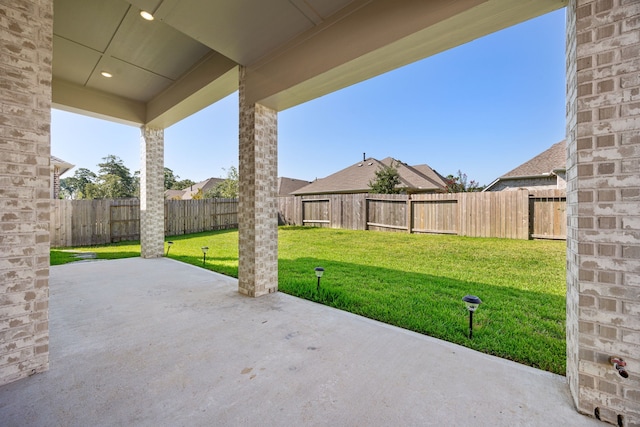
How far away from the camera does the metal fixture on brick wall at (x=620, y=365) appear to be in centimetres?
132

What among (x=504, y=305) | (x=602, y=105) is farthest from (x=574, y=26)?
(x=504, y=305)

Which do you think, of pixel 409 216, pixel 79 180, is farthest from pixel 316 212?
pixel 79 180

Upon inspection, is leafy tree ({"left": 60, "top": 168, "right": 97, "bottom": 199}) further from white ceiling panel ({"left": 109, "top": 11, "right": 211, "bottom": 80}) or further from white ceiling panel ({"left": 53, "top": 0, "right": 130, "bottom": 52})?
white ceiling panel ({"left": 53, "top": 0, "right": 130, "bottom": 52})

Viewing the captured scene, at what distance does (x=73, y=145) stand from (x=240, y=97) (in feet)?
69.5

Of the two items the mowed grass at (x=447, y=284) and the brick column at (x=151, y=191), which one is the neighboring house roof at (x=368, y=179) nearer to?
the mowed grass at (x=447, y=284)

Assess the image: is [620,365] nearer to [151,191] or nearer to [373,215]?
[151,191]

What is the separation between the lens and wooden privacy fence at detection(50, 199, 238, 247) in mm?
8242

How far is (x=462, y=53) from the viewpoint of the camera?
8562 millimetres

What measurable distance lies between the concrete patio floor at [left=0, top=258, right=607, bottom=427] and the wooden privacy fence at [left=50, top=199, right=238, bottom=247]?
293 inches

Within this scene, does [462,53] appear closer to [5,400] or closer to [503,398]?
[503,398]

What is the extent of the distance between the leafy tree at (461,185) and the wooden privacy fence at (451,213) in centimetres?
420

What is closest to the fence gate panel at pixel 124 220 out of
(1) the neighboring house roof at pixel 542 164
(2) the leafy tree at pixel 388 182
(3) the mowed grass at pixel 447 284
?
(3) the mowed grass at pixel 447 284

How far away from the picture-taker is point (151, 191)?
612 centimetres

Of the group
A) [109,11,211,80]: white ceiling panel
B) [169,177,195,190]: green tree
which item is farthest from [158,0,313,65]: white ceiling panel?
[169,177,195,190]: green tree
